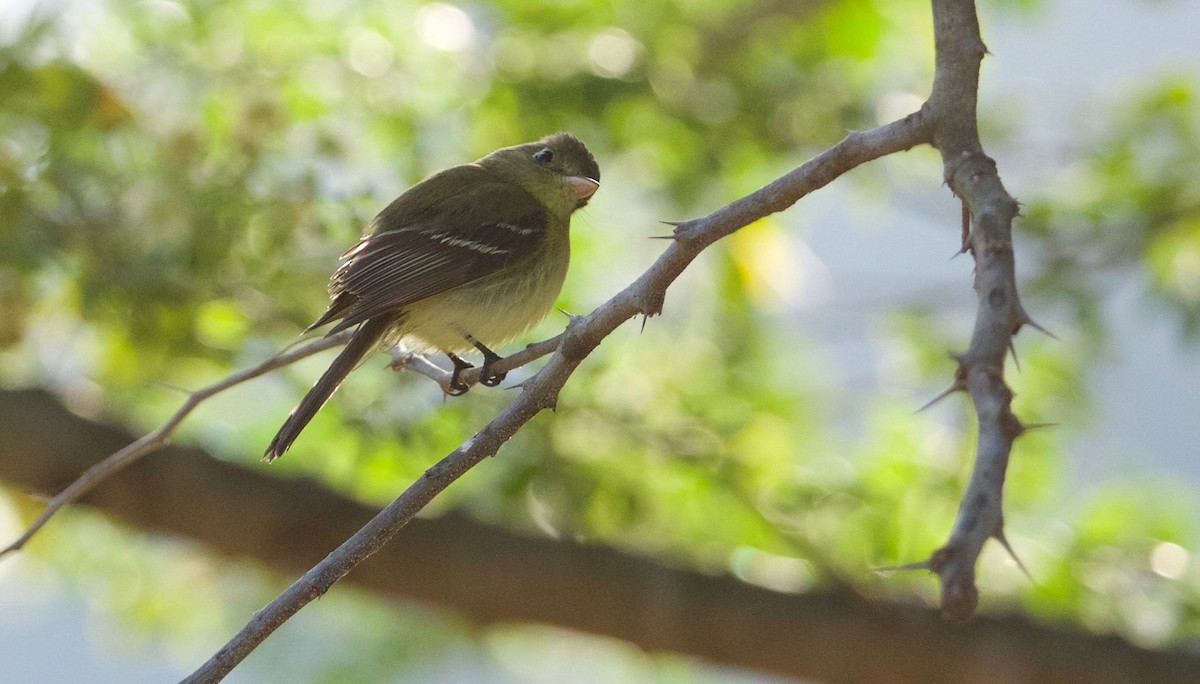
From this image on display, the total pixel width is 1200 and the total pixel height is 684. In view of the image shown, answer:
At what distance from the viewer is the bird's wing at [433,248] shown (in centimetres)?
380

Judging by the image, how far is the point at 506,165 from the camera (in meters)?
4.86

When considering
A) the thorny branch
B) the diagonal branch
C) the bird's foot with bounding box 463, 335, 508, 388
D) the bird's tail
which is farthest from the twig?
the diagonal branch

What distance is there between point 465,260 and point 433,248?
12 centimetres

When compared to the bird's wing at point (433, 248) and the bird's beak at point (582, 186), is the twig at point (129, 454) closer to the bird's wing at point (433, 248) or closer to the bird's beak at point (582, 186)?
the bird's wing at point (433, 248)

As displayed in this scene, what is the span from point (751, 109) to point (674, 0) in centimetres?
77

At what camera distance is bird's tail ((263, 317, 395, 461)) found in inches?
128

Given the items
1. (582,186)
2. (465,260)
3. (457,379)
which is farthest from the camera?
(582,186)

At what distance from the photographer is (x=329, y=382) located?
3.47 m

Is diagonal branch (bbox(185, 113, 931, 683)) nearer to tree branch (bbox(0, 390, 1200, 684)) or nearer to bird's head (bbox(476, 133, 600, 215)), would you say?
bird's head (bbox(476, 133, 600, 215))

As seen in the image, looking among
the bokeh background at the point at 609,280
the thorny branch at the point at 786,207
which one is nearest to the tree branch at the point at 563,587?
the bokeh background at the point at 609,280

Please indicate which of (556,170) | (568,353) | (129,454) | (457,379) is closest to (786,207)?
(568,353)

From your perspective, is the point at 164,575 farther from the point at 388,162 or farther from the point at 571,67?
the point at 571,67

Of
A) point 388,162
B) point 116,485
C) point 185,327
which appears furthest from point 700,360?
point 116,485

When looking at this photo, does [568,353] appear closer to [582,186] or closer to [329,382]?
[329,382]
